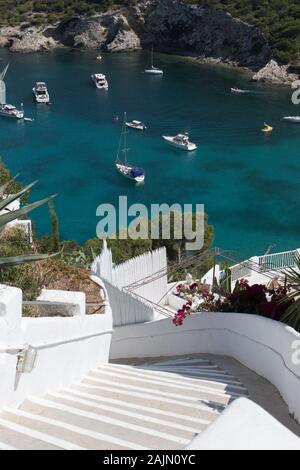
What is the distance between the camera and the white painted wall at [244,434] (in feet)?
9.70

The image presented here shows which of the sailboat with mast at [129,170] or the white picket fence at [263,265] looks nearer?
the white picket fence at [263,265]

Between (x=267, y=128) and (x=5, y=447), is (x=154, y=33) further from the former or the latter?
(x=5, y=447)

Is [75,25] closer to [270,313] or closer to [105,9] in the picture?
[105,9]

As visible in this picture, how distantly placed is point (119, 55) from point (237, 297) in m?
76.6

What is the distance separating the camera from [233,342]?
7859 mm

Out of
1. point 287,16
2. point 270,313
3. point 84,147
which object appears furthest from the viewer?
point 287,16

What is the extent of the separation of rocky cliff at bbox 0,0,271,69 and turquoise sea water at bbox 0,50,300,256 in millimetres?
10370

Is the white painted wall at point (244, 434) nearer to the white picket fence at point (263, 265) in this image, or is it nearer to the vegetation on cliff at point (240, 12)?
the white picket fence at point (263, 265)

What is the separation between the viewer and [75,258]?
13672 mm

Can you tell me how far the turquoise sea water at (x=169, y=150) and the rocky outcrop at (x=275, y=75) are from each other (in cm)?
209

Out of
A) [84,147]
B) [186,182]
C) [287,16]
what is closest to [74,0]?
[287,16]

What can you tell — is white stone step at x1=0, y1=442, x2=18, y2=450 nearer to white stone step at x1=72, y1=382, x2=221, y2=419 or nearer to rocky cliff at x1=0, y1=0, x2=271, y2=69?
white stone step at x1=72, y1=382, x2=221, y2=419

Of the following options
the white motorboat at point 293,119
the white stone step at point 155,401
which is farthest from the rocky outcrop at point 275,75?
the white stone step at point 155,401

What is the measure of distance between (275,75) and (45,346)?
208 ft
